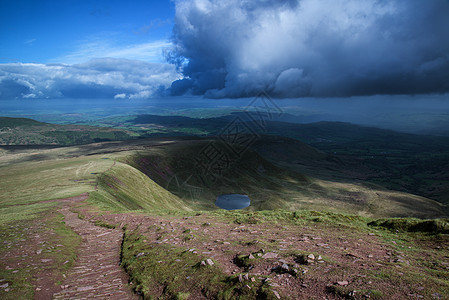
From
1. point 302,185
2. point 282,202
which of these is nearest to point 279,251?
point 282,202

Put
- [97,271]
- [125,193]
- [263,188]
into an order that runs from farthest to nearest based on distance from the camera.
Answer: [263,188] → [125,193] → [97,271]

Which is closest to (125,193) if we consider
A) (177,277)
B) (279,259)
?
(177,277)

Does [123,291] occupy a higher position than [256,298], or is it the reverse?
[256,298]

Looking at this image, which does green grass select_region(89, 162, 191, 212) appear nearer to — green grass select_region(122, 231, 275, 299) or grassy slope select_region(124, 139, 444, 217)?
green grass select_region(122, 231, 275, 299)

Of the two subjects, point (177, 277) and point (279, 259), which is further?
point (279, 259)

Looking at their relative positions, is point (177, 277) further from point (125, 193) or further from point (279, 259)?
point (125, 193)

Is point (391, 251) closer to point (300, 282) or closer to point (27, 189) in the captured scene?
point (300, 282)

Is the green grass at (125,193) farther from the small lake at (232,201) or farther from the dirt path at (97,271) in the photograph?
the small lake at (232,201)
